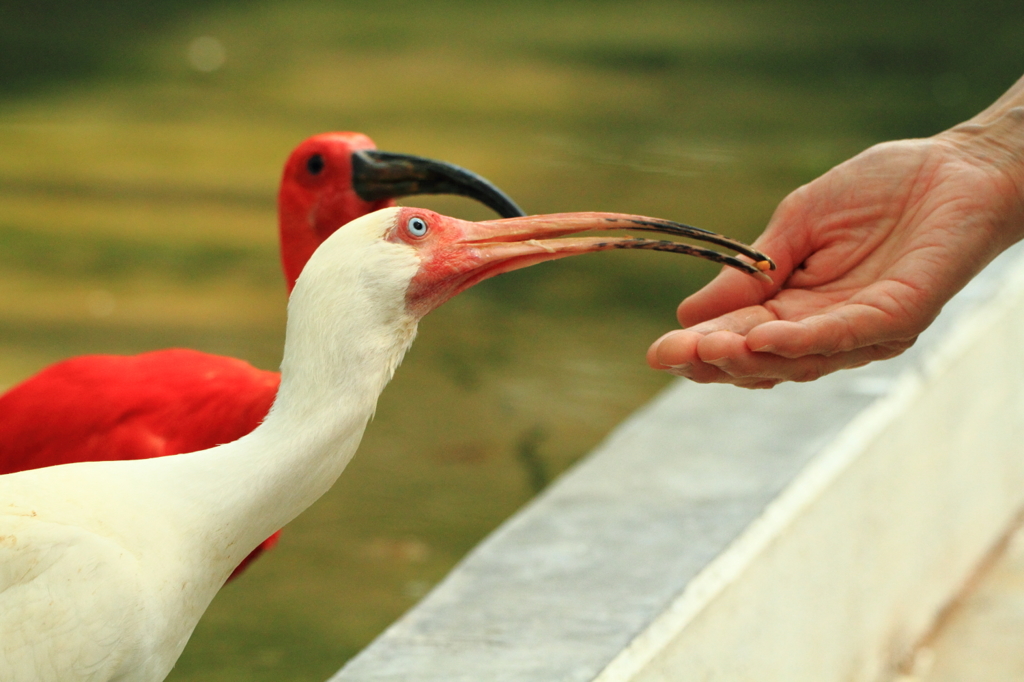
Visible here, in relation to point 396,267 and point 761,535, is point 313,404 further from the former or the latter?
point 761,535

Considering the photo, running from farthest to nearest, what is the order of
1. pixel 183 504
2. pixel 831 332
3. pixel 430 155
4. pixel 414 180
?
pixel 430 155, pixel 414 180, pixel 831 332, pixel 183 504

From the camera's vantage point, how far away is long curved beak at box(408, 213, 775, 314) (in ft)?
4.51

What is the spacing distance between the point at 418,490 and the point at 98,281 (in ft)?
6.46

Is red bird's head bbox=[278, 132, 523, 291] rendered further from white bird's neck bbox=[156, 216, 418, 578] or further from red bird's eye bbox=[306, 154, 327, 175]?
→ white bird's neck bbox=[156, 216, 418, 578]

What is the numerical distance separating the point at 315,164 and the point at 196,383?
423 millimetres

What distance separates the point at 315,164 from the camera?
203 centimetres

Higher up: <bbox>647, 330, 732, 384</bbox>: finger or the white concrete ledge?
<bbox>647, 330, 732, 384</bbox>: finger

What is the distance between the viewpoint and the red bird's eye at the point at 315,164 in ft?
6.63

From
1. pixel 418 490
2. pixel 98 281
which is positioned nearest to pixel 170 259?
pixel 98 281

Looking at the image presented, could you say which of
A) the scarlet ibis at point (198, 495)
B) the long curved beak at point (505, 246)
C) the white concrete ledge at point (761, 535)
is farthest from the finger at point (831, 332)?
the white concrete ledge at point (761, 535)

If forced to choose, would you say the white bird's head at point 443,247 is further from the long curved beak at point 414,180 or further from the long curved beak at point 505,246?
the long curved beak at point 414,180

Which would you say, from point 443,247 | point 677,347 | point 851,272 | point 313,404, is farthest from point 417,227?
point 851,272

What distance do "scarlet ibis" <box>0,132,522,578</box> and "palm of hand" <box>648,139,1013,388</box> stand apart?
45 centimetres

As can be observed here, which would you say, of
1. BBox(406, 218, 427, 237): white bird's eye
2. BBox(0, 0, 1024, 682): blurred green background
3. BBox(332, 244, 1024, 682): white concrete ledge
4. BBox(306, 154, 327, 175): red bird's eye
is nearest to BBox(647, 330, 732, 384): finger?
BBox(406, 218, 427, 237): white bird's eye
